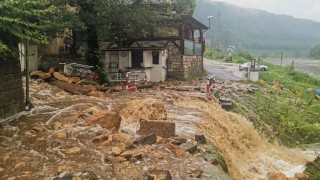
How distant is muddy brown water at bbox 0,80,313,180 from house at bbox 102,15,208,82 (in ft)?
24.2

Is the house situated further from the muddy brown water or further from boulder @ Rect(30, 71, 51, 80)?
the muddy brown water

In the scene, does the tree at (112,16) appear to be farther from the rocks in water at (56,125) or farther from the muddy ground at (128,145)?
the rocks in water at (56,125)

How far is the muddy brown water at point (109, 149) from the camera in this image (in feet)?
21.7

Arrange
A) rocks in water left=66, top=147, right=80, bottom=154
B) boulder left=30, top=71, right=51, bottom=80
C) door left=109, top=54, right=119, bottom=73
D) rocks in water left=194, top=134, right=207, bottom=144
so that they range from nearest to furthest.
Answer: rocks in water left=66, top=147, right=80, bottom=154, rocks in water left=194, top=134, right=207, bottom=144, boulder left=30, top=71, right=51, bottom=80, door left=109, top=54, right=119, bottom=73

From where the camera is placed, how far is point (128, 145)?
7.65 m

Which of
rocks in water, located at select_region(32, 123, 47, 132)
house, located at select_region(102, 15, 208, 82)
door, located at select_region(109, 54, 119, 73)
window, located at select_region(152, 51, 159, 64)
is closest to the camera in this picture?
rocks in water, located at select_region(32, 123, 47, 132)

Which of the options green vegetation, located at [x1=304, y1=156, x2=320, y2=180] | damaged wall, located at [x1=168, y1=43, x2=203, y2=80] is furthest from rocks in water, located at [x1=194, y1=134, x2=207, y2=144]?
damaged wall, located at [x1=168, y1=43, x2=203, y2=80]

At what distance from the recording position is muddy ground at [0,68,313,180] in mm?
6582

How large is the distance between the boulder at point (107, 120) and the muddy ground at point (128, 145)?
0.10 feet

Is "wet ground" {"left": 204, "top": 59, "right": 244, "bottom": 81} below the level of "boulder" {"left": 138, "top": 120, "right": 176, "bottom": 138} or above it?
above

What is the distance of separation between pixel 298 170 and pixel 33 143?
8474mm

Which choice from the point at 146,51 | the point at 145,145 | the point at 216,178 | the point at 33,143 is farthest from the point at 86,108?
the point at 146,51

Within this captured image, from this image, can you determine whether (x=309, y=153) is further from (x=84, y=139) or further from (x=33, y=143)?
(x=33, y=143)

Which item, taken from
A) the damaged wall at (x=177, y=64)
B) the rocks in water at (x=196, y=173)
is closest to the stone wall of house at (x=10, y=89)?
the rocks in water at (x=196, y=173)
